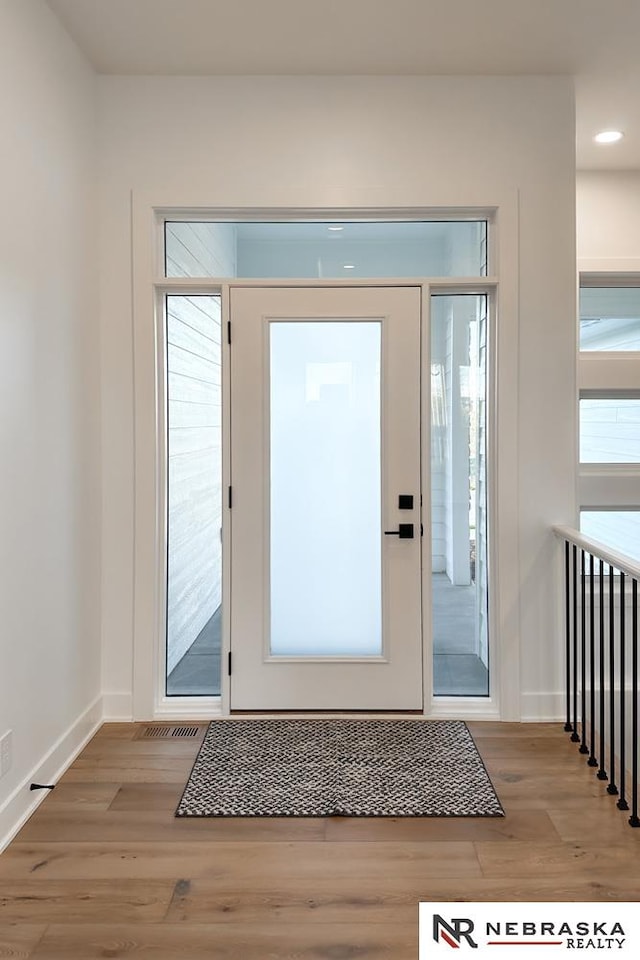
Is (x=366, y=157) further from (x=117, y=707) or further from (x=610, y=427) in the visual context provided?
(x=117, y=707)

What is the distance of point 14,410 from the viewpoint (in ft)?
7.60

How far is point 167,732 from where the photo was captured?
307cm

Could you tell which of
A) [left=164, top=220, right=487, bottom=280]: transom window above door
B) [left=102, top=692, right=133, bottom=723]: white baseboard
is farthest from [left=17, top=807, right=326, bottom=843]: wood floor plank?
[left=164, top=220, right=487, bottom=280]: transom window above door

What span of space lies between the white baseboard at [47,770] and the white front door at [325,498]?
63 cm

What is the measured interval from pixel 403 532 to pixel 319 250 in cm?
132

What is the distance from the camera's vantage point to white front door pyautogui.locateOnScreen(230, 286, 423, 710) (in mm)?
3188

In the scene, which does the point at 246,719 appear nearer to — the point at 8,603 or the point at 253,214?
the point at 8,603

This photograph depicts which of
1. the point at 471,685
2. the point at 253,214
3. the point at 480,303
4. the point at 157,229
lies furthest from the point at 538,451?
the point at 157,229

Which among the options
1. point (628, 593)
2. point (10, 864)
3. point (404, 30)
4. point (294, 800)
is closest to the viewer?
point (10, 864)

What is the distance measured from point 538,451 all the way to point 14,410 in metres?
2.13

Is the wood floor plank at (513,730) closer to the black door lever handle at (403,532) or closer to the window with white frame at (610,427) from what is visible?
the black door lever handle at (403,532)

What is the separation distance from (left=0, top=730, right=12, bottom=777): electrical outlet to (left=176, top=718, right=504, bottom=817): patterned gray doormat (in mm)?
592

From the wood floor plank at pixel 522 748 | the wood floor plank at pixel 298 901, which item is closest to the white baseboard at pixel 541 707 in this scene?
the wood floor plank at pixel 522 748

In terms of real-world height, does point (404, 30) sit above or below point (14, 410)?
above
